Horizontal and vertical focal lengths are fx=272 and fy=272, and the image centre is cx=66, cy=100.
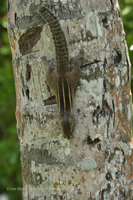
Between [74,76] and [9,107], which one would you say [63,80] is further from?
[9,107]

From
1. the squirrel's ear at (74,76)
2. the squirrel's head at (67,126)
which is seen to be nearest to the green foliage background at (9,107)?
the squirrel's ear at (74,76)

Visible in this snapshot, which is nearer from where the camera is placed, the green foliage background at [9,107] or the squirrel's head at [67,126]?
the squirrel's head at [67,126]

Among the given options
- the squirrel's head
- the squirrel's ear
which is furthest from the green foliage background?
the squirrel's head

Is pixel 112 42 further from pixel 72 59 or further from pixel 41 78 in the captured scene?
pixel 41 78

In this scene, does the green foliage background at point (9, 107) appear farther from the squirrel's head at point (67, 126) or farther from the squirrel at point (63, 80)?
the squirrel's head at point (67, 126)

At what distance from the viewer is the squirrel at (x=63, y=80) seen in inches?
105

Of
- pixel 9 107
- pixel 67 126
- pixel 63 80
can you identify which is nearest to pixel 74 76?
pixel 63 80

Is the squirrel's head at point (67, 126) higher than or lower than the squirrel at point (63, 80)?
lower

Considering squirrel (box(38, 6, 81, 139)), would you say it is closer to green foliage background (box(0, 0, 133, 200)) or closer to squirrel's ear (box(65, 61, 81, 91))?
squirrel's ear (box(65, 61, 81, 91))

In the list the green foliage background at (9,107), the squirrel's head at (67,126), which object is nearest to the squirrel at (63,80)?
the squirrel's head at (67,126)

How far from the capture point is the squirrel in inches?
105

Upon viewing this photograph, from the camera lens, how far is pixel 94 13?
8.97 ft

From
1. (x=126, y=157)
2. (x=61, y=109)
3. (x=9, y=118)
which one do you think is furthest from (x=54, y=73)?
(x=9, y=118)

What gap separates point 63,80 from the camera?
9.24 feet
